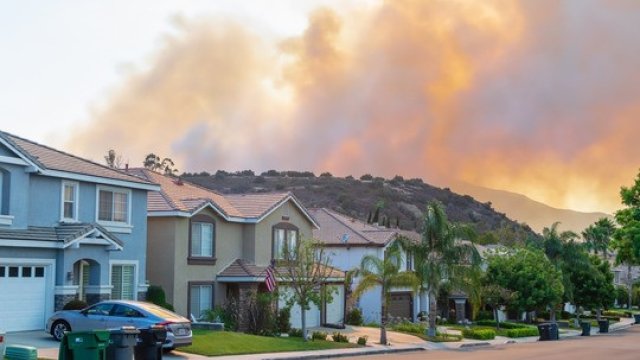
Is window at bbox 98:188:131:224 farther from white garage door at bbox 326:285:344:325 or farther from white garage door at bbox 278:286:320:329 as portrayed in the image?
white garage door at bbox 326:285:344:325

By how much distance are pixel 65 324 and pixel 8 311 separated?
10.4 ft

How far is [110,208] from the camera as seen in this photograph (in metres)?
36.1

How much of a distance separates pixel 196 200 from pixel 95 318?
12.9m

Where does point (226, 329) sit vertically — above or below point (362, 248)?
below

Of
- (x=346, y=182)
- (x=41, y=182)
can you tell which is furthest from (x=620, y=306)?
(x=41, y=182)

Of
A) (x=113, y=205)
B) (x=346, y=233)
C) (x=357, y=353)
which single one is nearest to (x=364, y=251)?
(x=346, y=233)

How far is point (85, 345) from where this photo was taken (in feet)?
70.9

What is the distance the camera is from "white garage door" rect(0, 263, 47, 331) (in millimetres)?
30875

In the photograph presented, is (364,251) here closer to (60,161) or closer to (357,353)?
(357,353)

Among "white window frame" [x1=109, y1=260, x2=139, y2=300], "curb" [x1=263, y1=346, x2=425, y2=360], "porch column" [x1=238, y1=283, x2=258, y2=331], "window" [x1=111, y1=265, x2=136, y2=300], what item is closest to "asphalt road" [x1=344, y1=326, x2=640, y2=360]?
"curb" [x1=263, y1=346, x2=425, y2=360]

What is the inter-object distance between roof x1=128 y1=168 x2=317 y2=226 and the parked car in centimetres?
1041

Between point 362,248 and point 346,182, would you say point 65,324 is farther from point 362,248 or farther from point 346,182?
point 346,182

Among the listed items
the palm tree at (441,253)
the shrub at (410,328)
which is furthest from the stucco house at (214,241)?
Result: the palm tree at (441,253)

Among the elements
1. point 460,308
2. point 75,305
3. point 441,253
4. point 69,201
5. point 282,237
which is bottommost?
point 460,308
